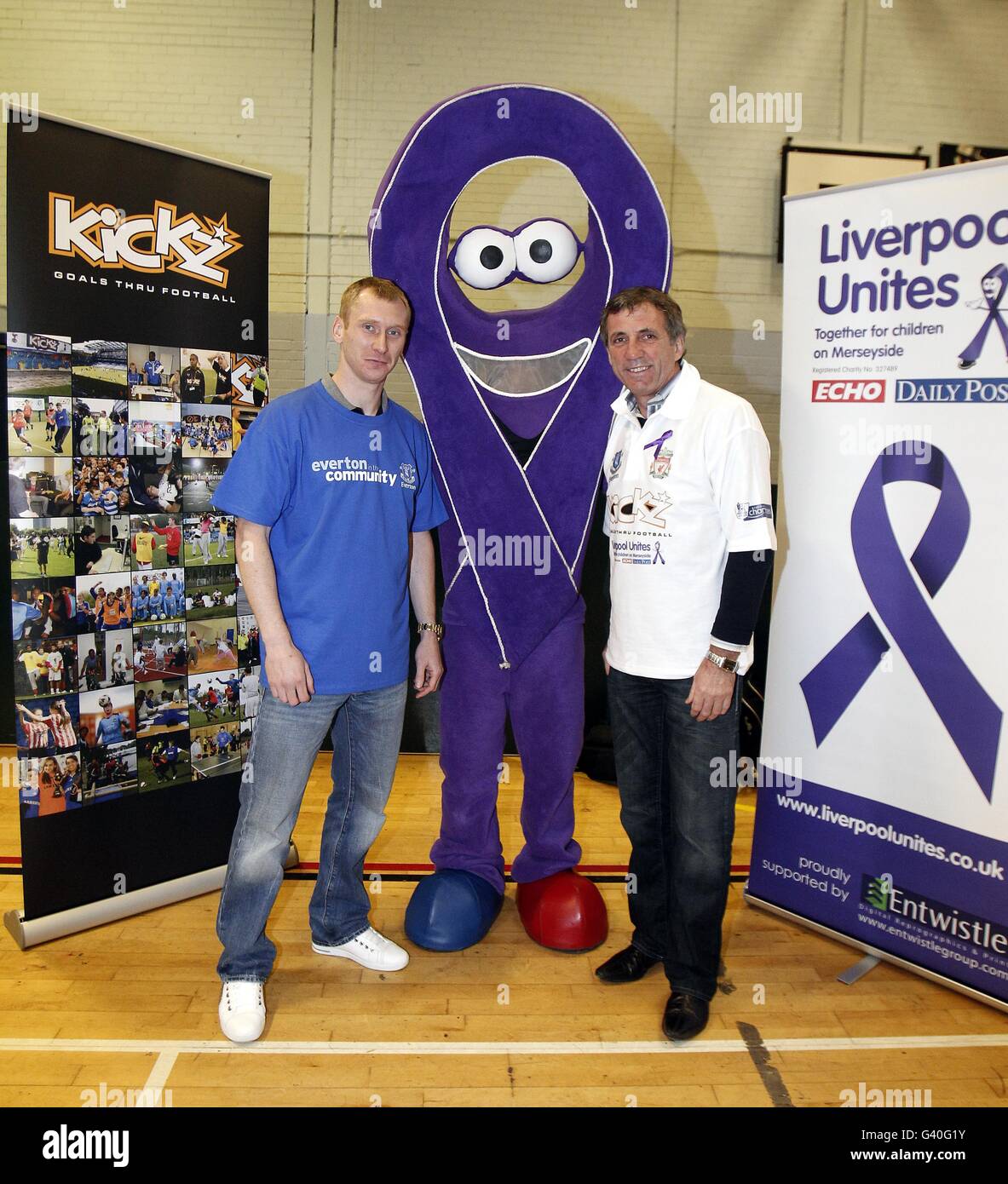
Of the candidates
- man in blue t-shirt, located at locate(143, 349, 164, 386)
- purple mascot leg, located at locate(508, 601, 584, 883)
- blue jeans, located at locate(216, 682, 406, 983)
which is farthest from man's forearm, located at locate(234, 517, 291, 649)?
man in blue t-shirt, located at locate(143, 349, 164, 386)

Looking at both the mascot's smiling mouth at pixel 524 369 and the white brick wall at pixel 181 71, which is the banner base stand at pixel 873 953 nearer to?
the mascot's smiling mouth at pixel 524 369

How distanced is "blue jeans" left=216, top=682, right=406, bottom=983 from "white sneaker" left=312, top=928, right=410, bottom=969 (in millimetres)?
281

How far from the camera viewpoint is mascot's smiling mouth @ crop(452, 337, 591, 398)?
2609 mm

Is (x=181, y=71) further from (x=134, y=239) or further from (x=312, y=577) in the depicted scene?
(x=312, y=577)

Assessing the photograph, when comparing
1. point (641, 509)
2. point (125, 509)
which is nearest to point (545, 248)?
point (641, 509)

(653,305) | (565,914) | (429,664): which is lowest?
(565,914)

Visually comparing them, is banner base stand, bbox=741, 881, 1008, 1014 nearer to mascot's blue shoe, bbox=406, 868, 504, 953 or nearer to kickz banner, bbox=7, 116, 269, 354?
mascot's blue shoe, bbox=406, 868, 504, 953

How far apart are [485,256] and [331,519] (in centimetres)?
94

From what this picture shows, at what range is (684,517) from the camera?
2193 millimetres

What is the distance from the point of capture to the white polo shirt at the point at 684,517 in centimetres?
212

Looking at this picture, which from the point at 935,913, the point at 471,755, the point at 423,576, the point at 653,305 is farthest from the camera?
the point at 471,755

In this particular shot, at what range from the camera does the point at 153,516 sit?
285 cm

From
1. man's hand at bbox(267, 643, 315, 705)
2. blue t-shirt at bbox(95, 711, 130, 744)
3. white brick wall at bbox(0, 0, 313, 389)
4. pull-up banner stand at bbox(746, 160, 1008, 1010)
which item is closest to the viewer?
man's hand at bbox(267, 643, 315, 705)

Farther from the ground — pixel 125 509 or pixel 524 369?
pixel 524 369
